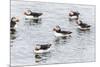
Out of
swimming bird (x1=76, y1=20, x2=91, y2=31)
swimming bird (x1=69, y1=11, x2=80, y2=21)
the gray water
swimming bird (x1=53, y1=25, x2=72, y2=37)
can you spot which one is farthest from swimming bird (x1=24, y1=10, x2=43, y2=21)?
swimming bird (x1=76, y1=20, x2=91, y2=31)

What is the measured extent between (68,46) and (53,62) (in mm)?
246

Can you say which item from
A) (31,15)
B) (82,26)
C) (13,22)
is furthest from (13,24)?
(82,26)

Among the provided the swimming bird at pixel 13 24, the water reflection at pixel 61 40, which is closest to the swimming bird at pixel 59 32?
the water reflection at pixel 61 40

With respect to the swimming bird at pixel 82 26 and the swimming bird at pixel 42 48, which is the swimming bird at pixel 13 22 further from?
the swimming bird at pixel 82 26

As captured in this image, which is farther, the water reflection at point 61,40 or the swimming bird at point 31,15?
the water reflection at point 61,40

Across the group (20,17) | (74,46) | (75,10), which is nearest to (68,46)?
(74,46)

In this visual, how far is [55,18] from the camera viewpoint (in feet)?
8.04

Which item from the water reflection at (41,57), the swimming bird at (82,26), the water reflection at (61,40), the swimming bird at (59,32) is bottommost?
the water reflection at (41,57)

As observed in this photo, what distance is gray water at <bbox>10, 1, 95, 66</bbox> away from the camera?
7.52ft

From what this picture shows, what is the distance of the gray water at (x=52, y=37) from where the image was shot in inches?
90.2

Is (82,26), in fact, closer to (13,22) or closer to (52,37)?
(52,37)

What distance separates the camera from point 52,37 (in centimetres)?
243

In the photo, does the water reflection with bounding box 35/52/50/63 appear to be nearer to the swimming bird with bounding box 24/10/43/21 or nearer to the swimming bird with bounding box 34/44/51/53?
the swimming bird with bounding box 34/44/51/53

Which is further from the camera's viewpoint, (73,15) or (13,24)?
(73,15)
